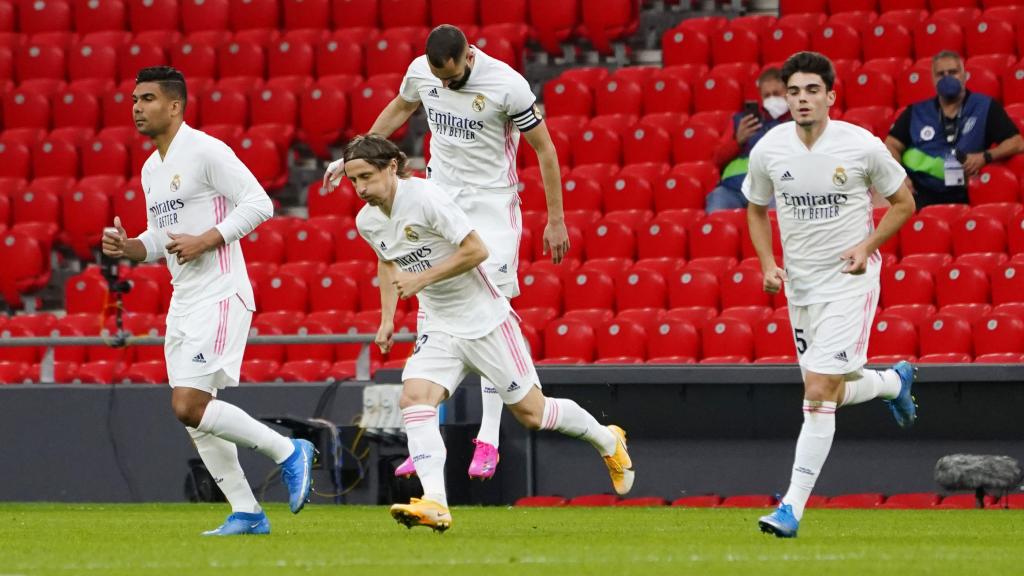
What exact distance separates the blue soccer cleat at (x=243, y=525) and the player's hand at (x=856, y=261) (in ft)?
9.31

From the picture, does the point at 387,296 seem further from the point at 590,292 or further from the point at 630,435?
the point at 590,292

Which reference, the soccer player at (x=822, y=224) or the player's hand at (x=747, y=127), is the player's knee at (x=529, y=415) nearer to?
the soccer player at (x=822, y=224)

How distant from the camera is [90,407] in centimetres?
1352

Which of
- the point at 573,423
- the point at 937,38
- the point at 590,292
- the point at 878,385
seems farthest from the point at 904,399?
the point at 937,38

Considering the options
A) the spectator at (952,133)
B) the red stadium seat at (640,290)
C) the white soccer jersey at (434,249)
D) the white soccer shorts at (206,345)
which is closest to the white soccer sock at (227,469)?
the white soccer shorts at (206,345)

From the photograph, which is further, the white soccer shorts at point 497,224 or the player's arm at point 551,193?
the white soccer shorts at point 497,224

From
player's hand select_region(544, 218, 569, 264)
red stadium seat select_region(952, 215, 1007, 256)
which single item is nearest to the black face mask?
player's hand select_region(544, 218, 569, 264)

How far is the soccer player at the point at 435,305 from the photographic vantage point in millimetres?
7469

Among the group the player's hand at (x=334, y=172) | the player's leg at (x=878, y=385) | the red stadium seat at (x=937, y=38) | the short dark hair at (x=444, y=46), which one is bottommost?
the player's leg at (x=878, y=385)

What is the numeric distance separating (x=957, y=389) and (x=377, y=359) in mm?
4664

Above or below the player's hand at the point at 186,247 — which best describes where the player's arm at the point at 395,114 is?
above

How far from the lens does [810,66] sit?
7734 mm

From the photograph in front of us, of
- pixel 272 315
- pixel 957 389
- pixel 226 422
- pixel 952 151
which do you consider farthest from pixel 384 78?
pixel 226 422

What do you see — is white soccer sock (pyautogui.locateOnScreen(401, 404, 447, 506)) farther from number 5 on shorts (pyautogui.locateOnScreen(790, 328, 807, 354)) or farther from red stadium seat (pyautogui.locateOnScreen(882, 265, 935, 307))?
red stadium seat (pyautogui.locateOnScreen(882, 265, 935, 307))
